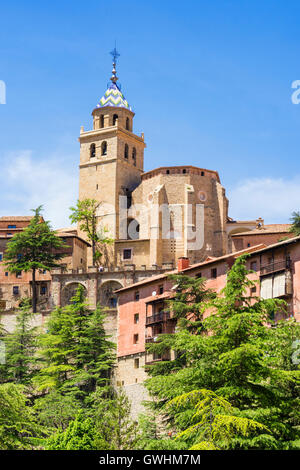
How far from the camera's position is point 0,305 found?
6788cm

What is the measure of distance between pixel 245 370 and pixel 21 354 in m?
26.6

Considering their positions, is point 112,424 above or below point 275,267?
below

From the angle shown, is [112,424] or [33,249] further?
[33,249]

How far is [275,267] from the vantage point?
145 ft

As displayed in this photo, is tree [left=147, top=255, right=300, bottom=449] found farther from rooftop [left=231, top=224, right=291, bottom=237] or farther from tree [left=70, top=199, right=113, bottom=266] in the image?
tree [left=70, top=199, right=113, bottom=266]

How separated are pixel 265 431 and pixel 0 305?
152 feet

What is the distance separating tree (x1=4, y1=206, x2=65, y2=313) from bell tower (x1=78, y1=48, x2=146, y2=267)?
9836mm

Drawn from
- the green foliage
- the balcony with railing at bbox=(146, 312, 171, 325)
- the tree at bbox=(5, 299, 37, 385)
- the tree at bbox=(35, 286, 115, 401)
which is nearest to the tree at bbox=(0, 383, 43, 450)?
the green foliage

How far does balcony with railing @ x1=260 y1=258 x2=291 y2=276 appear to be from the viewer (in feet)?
143

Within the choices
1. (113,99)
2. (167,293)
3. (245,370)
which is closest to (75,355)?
(167,293)

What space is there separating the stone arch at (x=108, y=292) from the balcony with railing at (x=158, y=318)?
50.2 feet

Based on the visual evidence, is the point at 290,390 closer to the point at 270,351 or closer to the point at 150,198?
the point at 270,351

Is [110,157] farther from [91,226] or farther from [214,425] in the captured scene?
[214,425]

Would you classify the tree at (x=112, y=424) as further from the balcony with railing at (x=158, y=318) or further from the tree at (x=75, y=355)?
the balcony with railing at (x=158, y=318)
